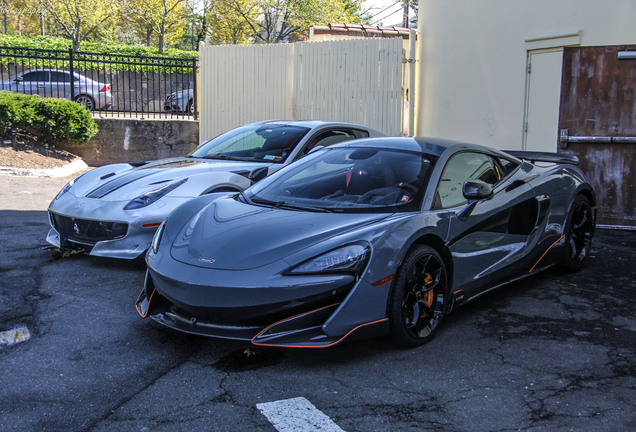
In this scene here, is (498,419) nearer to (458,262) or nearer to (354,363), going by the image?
(354,363)

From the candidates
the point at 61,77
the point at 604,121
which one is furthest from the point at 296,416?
the point at 61,77

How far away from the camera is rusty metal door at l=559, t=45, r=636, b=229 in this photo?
8125mm

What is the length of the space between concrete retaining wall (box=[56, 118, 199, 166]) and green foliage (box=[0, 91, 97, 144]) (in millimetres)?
499

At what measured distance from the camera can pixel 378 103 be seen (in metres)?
11.9

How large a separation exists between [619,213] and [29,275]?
707 cm

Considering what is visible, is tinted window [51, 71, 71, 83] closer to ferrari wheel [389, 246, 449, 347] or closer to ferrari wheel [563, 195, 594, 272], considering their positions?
ferrari wheel [563, 195, 594, 272]

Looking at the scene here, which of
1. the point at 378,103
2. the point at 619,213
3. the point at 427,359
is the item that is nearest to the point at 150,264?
the point at 427,359

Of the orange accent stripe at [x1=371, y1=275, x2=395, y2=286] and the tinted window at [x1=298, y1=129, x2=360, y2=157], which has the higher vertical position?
the tinted window at [x1=298, y1=129, x2=360, y2=157]

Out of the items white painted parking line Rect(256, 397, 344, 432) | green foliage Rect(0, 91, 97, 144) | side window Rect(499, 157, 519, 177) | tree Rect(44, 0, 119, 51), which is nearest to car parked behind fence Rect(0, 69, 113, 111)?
green foliage Rect(0, 91, 97, 144)

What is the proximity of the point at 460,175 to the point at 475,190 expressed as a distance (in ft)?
1.09

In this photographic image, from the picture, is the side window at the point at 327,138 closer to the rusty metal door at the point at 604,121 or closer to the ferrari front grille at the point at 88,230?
the ferrari front grille at the point at 88,230

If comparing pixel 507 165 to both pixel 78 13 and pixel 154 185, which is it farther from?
pixel 78 13

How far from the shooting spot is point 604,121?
828cm

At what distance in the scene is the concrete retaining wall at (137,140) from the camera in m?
14.1
